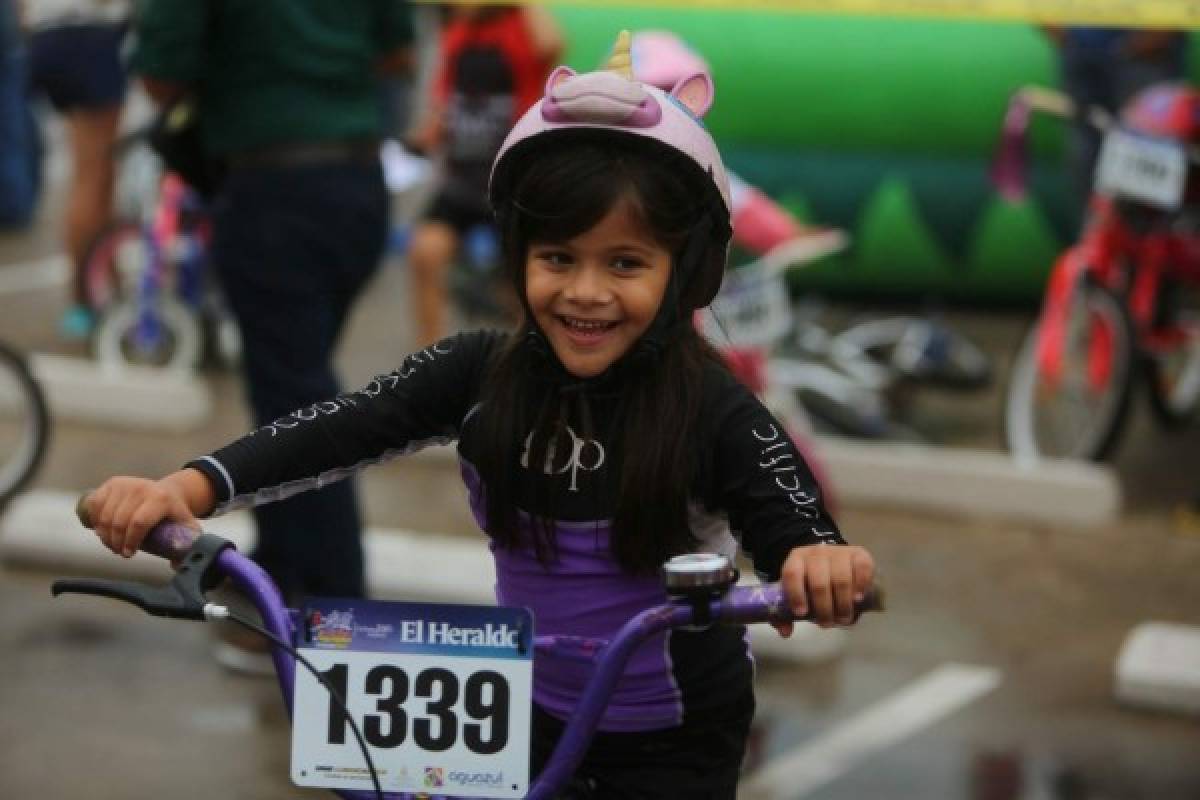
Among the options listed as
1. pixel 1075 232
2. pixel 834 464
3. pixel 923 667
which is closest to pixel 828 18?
pixel 1075 232

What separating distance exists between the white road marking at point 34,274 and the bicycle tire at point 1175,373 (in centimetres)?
Answer: 553

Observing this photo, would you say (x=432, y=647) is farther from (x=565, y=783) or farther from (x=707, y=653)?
(x=707, y=653)

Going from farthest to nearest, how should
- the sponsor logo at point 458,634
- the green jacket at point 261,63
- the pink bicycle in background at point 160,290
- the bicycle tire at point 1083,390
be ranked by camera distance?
the pink bicycle in background at point 160,290 < the bicycle tire at point 1083,390 < the green jacket at point 261,63 < the sponsor logo at point 458,634

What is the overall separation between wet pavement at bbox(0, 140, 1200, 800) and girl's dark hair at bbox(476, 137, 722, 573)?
2192 millimetres

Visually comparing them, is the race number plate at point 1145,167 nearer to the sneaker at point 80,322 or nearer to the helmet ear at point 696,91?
the helmet ear at point 696,91

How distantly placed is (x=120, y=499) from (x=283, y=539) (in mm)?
2743

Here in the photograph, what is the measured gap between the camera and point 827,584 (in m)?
2.47

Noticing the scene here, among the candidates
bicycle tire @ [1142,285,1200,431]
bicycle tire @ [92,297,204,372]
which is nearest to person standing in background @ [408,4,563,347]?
bicycle tire @ [92,297,204,372]

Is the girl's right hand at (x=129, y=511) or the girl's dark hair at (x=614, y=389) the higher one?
the girl's dark hair at (x=614, y=389)

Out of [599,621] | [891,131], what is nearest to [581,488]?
[599,621]

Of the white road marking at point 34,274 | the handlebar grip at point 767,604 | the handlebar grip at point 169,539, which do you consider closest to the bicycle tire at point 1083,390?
the handlebar grip at point 767,604

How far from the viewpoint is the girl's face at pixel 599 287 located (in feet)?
9.07

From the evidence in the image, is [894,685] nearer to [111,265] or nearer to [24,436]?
[24,436]

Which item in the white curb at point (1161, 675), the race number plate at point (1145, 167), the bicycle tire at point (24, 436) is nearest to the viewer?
the white curb at point (1161, 675)
